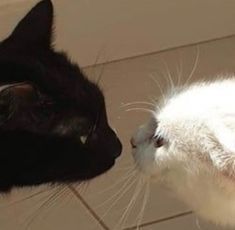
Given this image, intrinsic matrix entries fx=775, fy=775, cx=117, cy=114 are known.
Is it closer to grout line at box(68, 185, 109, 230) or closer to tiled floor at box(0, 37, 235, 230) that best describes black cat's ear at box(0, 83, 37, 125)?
tiled floor at box(0, 37, 235, 230)

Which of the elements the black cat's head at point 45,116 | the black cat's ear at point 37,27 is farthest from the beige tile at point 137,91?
the black cat's ear at point 37,27

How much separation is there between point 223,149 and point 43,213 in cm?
70

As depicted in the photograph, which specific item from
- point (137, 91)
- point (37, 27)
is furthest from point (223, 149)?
point (137, 91)

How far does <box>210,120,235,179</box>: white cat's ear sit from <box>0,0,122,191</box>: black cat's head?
0.86 ft

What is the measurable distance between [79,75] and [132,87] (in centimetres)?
72

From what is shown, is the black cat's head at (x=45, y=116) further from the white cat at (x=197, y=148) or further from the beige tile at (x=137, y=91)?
the beige tile at (x=137, y=91)

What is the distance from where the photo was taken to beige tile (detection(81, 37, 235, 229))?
1.79 metres

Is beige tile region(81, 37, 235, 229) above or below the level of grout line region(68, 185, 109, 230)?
below

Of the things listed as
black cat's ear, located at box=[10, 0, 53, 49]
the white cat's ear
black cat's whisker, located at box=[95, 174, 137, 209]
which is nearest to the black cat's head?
black cat's ear, located at box=[10, 0, 53, 49]

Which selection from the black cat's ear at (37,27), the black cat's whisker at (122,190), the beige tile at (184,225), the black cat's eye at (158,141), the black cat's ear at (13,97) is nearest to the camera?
the black cat's ear at (13,97)

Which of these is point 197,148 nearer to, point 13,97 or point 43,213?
point 13,97

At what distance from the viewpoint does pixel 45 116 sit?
132 cm

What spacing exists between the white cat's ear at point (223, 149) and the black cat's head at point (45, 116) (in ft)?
0.86

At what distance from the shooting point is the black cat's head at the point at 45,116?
1294 millimetres
